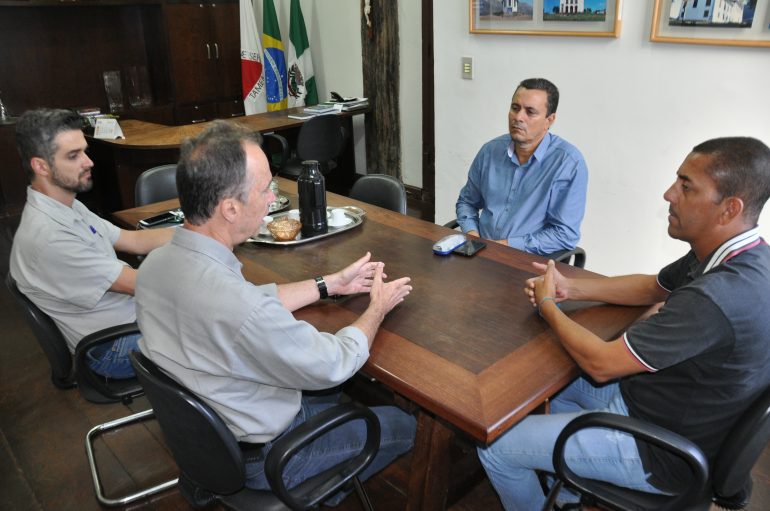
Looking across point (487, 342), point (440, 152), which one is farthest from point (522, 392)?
point (440, 152)

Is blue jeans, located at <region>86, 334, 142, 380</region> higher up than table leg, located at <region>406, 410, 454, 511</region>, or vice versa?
blue jeans, located at <region>86, 334, 142, 380</region>

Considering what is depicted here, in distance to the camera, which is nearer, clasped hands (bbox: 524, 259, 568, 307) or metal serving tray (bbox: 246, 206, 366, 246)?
clasped hands (bbox: 524, 259, 568, 307)

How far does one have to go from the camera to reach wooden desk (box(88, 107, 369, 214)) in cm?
408

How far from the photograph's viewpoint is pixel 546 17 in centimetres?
316

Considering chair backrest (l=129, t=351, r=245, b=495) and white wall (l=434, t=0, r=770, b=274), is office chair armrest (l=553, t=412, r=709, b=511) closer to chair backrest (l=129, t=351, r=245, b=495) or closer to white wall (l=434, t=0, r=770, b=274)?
chair backrest (l=129, t=351, r=245, b=495)

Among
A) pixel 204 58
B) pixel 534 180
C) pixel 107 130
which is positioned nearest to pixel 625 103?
pixel 534 180

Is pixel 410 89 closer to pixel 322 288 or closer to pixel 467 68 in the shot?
pixel 467 68

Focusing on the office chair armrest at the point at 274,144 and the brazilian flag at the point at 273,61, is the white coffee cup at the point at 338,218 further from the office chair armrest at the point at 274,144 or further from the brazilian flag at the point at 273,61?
the brazilian flag at the point at 273,61

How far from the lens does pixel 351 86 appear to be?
5.56 meters

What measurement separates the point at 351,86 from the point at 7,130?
2.92 m

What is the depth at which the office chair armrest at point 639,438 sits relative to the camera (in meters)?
1.23

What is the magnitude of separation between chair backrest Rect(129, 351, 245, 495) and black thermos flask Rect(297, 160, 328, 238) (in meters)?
1.03

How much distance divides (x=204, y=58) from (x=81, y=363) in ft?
14.8

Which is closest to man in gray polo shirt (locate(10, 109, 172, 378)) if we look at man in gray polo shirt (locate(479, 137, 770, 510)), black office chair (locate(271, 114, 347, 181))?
man in gray polo shirt (locate(479, 137, 770, 510))
